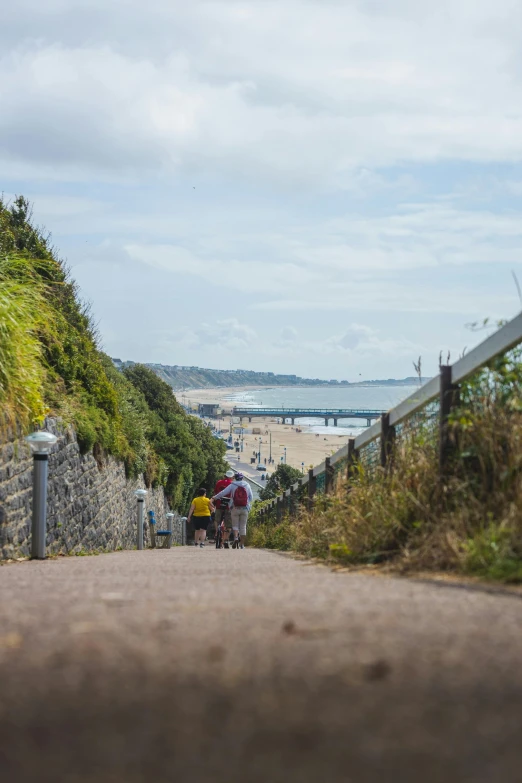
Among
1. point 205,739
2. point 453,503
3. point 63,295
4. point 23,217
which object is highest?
point 23,217

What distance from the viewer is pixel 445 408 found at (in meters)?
6.40

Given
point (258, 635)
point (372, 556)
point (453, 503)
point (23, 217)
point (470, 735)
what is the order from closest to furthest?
1. point (470, 735)
2. point (258, 635)
3. point (453, 503)
4. point (372, 556)
5. point (23, 217)

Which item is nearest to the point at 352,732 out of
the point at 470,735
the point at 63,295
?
the point at 470,735

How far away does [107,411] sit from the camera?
18.2 metres

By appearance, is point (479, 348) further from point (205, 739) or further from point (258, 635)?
point (205, 739)

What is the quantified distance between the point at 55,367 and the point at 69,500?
110 inches

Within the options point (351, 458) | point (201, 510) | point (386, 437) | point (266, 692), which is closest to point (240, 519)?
point (201, 510)

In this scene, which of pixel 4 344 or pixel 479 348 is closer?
pixel 479 348

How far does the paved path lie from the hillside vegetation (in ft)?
19.4

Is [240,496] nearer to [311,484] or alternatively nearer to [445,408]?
[311,484]

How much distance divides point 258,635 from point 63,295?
17242 mm

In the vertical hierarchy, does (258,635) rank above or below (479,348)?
below

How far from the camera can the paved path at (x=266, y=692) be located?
1.84 metres

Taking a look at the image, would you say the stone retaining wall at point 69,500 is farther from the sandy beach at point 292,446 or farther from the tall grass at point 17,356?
the sandy beach at point 292,446
